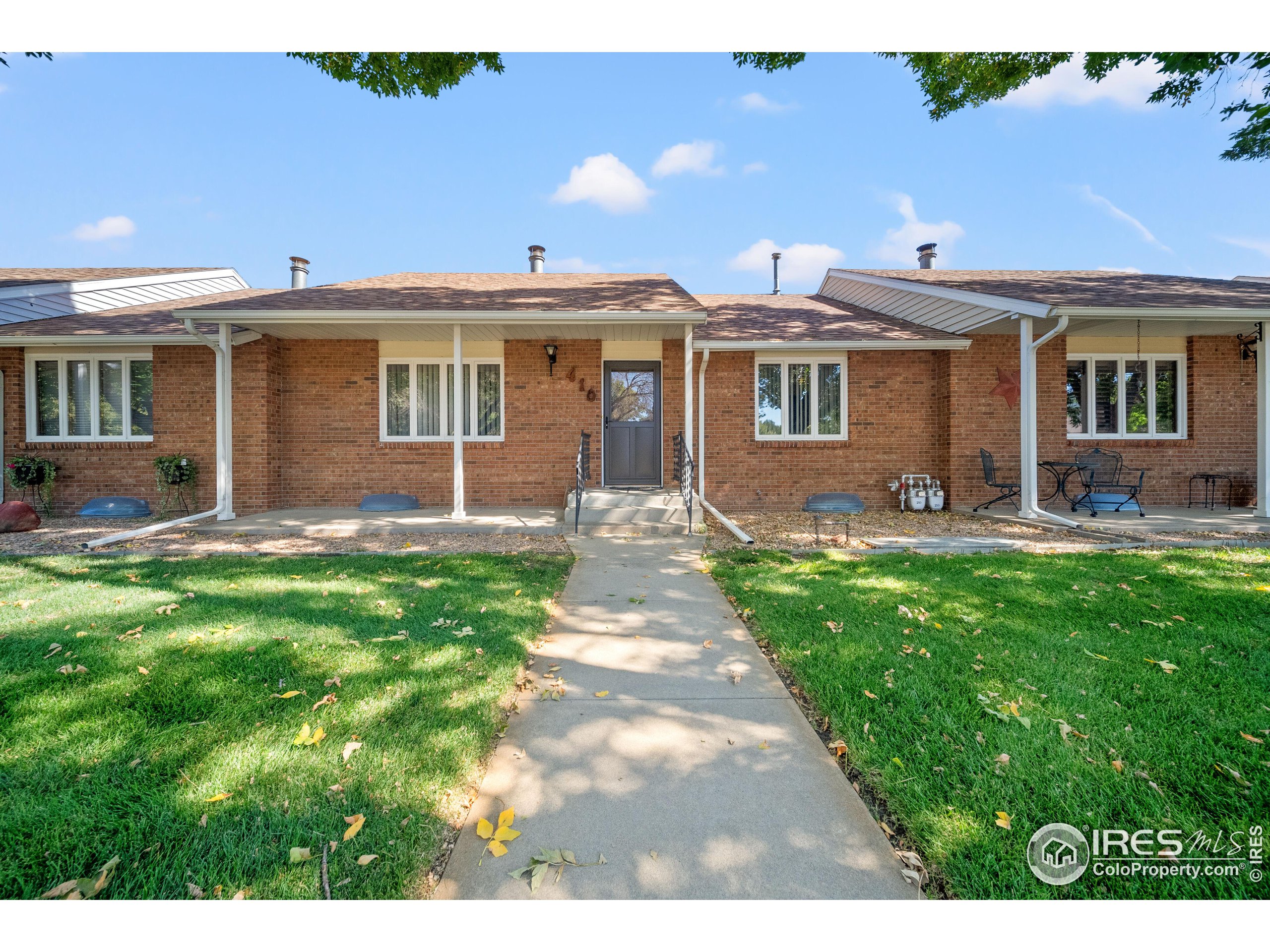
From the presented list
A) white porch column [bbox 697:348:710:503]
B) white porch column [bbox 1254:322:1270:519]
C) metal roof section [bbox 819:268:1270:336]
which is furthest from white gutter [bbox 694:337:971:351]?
white porch column [bbox 1254:322:1270:519]

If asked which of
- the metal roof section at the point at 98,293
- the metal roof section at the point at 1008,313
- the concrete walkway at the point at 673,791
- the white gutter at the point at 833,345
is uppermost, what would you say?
the metal roof section at the point at 98,293

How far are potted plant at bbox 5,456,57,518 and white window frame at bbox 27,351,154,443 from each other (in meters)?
0.48

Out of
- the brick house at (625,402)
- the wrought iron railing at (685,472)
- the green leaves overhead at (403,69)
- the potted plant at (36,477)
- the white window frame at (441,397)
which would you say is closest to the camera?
the green leaves overhead at (403,69)

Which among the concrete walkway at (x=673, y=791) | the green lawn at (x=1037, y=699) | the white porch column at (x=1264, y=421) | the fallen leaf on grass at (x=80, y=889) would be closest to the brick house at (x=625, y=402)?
the white porch column at (x=1264, y=421)

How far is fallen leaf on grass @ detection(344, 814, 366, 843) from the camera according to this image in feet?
5.79

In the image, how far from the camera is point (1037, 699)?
2688 mm

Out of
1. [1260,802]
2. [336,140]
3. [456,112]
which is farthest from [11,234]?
[1260,802]

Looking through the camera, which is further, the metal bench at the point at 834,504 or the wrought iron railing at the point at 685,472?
the metal bench at the point at 834,504

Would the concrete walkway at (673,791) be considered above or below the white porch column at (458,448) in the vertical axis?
below

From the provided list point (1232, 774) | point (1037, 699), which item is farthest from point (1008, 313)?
point (1232, 774)

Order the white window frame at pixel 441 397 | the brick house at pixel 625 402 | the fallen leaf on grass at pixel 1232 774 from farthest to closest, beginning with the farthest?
the white window frame at pixel 441 397 → the brick house at pixel 625 402 → the fallen leaf on grass at pixel 1232 774

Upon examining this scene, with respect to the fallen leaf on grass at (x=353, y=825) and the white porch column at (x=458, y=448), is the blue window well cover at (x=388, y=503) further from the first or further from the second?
the fallen leaf on grass at (x=353, y=825)

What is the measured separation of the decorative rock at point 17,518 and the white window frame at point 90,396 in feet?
6.59

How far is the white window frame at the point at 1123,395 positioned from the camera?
1050cm
